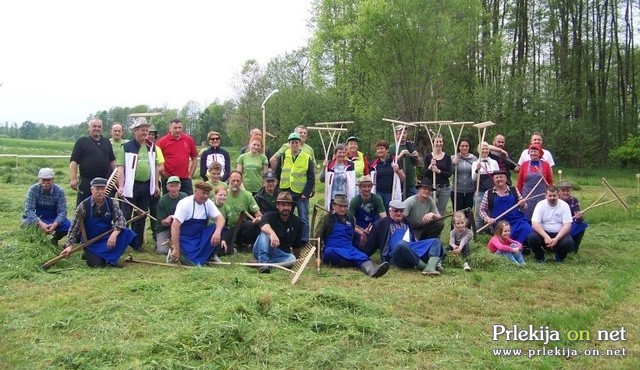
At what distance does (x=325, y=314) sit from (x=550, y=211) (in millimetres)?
4288

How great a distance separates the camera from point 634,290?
6328 millimetres

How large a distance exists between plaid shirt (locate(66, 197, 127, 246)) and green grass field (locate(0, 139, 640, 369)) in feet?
1.08

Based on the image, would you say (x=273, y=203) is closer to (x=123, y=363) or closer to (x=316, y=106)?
(x=123, y=363)

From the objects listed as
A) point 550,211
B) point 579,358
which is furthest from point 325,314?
point 550,211

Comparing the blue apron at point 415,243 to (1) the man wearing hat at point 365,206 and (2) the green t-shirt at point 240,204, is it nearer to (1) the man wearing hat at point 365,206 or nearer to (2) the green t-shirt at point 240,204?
(1) the man wearing hat at point 365,206

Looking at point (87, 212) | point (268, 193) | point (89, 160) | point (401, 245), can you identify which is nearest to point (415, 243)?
point (401, 245)

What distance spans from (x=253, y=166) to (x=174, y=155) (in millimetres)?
1109

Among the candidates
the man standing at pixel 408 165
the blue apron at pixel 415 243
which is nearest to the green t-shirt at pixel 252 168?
the man standing at pixel 408 165

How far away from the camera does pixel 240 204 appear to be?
26.1 ft

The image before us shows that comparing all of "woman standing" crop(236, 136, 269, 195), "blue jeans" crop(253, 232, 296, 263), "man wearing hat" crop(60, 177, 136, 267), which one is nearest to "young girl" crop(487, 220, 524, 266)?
"blue jeans" crop(253, 232, 296, 263)

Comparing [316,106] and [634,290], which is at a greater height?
[316,106]

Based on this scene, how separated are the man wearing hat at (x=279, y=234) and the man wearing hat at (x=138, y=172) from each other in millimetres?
1799

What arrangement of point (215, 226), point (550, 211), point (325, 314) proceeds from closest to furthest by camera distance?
point (325, 314)
point (215, 226)
point (550, 211)

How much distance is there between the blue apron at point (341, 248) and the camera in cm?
723
